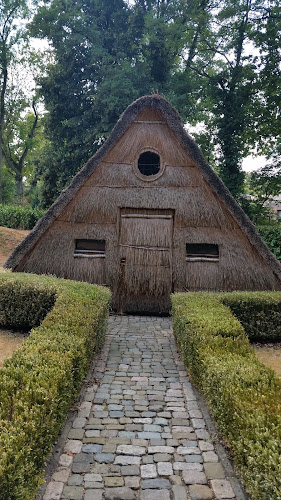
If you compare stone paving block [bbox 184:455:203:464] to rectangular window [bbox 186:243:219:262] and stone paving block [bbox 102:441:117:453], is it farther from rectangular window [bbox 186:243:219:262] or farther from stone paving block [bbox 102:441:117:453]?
rectangular window [bbox 186:243:219:262]

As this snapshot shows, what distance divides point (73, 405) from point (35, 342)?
1.09 m

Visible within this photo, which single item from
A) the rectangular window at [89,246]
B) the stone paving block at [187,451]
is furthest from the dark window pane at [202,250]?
the stone paving block at [187,451]

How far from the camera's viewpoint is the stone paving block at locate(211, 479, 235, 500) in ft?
10.6

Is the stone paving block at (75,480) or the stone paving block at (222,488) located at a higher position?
the stone paving block at (222,488)

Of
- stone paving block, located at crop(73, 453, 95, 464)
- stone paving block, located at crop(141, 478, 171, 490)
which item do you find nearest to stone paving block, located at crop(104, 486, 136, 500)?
stone paving block, located at crop(141, 478, 171, 490)

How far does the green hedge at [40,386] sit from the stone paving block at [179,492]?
50.9 inches

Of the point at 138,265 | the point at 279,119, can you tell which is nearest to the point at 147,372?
the point at 138,265

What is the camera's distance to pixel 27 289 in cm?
831

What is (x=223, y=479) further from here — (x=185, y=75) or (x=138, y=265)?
(x=185, y=75)

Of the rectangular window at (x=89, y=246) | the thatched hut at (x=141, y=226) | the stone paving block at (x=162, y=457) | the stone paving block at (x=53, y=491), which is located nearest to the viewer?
the stone paving block at (x=53, y=491)

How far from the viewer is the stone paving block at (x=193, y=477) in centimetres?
342

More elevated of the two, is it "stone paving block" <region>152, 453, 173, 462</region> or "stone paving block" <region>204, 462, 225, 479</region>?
"stone paving block" <region>204, 462, 225, 479</region>

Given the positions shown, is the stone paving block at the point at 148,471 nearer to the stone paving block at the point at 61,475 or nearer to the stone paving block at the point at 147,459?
the stone paving block at the point at 147,459

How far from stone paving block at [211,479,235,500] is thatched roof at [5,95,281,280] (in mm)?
7783
